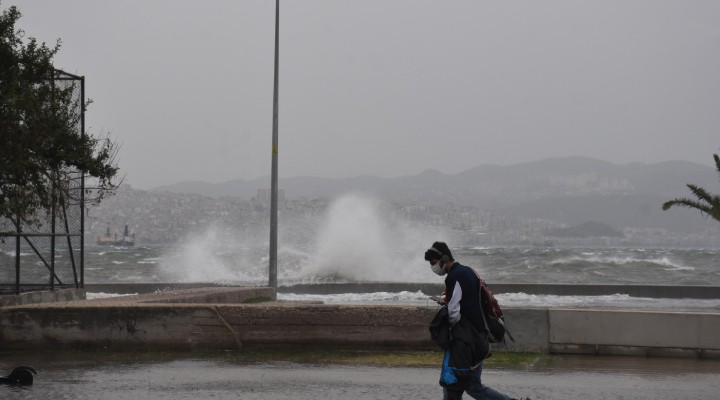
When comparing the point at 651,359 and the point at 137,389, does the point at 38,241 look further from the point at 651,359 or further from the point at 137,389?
the point at 651,359

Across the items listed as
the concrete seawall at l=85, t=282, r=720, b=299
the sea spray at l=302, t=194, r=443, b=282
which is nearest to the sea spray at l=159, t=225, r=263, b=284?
the sea spray at l=302, t=194, r=443, b=282

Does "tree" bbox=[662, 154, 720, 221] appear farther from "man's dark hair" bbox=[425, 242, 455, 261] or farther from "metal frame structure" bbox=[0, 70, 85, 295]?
"man's dark hair" bbox=[425, 242, 455, 261]

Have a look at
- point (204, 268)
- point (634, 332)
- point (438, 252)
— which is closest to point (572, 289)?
point (634, 332)

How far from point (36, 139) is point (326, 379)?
17.5 ft

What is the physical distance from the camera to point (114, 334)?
1291cm

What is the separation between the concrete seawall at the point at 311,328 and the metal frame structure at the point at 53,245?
3.04 m

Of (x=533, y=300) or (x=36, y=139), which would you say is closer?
(x=36, y=139)

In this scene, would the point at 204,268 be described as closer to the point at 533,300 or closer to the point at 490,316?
the point at 533,300

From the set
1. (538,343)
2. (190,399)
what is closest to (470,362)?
(190,399)

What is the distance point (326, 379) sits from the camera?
35.3ft

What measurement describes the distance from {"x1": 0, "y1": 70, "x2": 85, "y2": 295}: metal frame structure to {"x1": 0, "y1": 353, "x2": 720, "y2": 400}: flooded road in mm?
3793

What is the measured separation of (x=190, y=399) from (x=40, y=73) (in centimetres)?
754

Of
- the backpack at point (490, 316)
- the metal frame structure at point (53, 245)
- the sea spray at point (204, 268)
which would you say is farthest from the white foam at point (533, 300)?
the backpack at point (490, 316)

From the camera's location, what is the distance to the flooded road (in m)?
9.78
